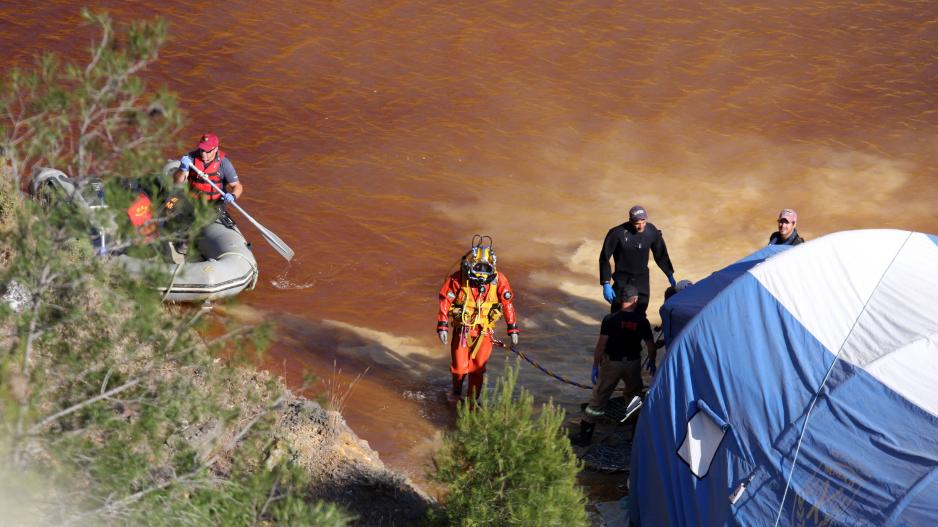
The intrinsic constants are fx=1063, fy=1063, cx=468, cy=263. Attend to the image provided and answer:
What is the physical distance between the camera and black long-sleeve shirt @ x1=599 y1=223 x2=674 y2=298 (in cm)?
1085

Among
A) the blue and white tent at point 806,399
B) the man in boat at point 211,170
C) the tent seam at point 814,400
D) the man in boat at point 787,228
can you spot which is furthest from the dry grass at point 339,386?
the man in boat at point 787,228

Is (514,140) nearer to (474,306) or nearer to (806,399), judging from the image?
(474,306)

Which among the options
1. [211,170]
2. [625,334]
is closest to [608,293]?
[625,334]

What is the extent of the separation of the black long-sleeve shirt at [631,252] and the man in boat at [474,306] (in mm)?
1275

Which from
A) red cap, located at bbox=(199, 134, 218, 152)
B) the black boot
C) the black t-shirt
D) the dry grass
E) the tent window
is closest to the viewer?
the tent window

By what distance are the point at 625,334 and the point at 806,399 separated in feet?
7.89

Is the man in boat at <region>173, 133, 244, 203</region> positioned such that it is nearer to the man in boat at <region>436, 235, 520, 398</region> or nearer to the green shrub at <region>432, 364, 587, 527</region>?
the man in boat at <region>436, 235, 520, 398</region>

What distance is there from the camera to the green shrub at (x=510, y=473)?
6914 mm

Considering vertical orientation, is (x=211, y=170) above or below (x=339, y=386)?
above

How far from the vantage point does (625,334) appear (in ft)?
31.3

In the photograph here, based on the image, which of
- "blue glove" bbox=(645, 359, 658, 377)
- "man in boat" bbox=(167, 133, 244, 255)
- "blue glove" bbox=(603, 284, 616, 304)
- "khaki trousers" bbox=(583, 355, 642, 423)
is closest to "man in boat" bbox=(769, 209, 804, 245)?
"blue glove" bbox=(603, 284, 616, 304)

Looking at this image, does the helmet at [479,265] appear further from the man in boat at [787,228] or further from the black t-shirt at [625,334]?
the man in boat at [787,228]

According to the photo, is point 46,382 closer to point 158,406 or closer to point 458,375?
point 158,406

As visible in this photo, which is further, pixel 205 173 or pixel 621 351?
pixel 205 173
